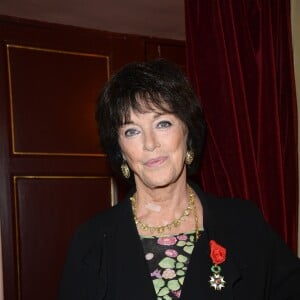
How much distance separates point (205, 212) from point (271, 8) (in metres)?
0.92

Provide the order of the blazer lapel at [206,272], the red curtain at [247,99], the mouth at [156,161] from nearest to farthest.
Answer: the blazer lapel at [206,272]
the mouth at [156,161]
the red curtain at [247,99]

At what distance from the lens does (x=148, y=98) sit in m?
1.33

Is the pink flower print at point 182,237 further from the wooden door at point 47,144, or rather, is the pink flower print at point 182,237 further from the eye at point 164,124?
the wooden door at point 47,144

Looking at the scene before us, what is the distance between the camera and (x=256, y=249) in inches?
51.9

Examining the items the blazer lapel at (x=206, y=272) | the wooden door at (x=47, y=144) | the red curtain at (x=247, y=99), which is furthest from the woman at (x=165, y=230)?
the wooden door at (x=47, y=144)

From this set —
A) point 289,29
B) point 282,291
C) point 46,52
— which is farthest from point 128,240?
point 46,52

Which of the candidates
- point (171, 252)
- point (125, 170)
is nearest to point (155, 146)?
point (125, 170)

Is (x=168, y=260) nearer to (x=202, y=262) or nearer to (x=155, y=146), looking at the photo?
(x=202, y=262)

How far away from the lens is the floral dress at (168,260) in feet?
4.04

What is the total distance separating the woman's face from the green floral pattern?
18 cm

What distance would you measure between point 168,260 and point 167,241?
0.22 feet

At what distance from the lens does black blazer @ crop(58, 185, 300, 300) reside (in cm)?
124

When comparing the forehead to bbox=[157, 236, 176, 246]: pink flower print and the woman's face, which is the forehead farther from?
bbox=[157, 236, 176, 246]: pink flower print

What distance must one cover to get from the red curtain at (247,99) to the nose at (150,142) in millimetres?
375
